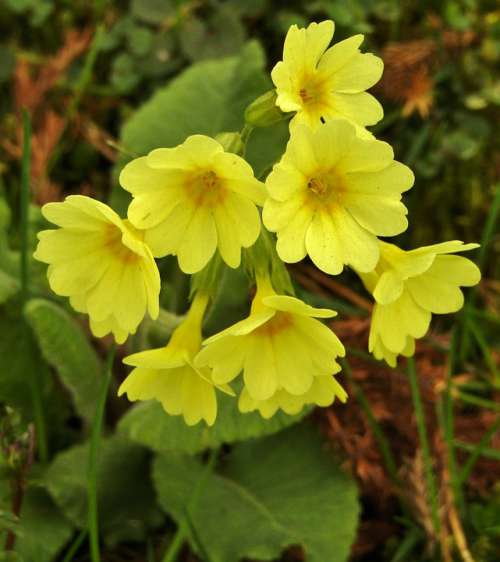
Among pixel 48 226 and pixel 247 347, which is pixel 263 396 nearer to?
pixel 247 347

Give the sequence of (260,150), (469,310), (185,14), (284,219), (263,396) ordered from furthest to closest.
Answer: (185,14) → (260,150) → (469,310) → (263,396) → (284,219)

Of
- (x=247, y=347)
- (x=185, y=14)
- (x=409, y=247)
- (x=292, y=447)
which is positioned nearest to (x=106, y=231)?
(x=247, y=347)

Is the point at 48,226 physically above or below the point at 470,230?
above

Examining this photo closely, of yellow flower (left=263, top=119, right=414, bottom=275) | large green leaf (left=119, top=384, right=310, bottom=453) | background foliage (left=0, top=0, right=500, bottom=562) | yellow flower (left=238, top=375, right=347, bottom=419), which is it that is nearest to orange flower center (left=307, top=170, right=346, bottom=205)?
yellow flower (left=263, top=119, right=414, bottom=275)

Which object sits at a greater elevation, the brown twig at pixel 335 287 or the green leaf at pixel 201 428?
the green leaf at pixel 201 428

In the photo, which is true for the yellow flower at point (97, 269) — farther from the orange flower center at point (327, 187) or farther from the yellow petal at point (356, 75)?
the yellow petal at point (356, 75)

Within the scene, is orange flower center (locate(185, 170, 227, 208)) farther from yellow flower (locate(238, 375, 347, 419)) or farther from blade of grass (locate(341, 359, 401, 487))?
blade of grass (locate(341, 359, 401, 487))

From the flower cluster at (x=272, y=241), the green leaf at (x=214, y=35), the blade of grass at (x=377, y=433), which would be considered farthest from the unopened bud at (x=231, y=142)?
the green leaf at (x=214, y=35)
